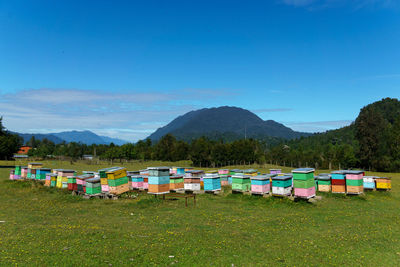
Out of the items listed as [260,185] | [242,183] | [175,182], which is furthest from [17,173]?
[260,185]

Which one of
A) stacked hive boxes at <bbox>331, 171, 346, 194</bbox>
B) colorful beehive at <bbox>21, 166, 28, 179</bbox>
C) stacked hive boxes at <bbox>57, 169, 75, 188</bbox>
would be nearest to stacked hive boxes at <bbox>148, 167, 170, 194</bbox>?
stacked hive boxes at <bbox>57, 169, 75, 188</bbox>

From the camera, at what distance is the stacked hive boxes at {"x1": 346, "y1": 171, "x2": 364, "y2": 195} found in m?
19.9

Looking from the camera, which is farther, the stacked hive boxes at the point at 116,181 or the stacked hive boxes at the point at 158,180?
the stacked hive boxes at the point at 116,181

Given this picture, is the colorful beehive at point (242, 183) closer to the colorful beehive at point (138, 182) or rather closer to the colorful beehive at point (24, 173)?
the colorful beehive at point (138, 182)

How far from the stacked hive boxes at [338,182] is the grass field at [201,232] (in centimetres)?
137

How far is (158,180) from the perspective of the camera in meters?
19.1

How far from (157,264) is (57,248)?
390cm

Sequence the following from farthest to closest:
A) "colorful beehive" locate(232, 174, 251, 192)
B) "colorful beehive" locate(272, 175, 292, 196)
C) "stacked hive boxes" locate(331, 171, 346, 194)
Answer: "colorful beehive" locate(232, 174, 251, 192) → "stacked hive boxes" locate(331, 171, 346, 194) → "colorful beehive" locate(272, 175, 292, 196)

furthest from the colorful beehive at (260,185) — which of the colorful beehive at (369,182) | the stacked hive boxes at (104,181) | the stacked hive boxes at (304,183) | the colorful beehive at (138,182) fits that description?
the stacked hive boxes at (104,181)

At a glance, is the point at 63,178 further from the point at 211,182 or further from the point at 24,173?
the point at 211,182

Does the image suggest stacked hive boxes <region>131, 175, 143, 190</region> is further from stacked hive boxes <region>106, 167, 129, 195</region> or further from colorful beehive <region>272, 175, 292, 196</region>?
colorful beehive <region>272, 175, 292, 196</region>

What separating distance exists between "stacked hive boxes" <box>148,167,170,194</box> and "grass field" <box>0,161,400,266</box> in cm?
137

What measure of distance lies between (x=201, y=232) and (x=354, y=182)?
14.6 meters

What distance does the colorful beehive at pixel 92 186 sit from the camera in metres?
19.9
